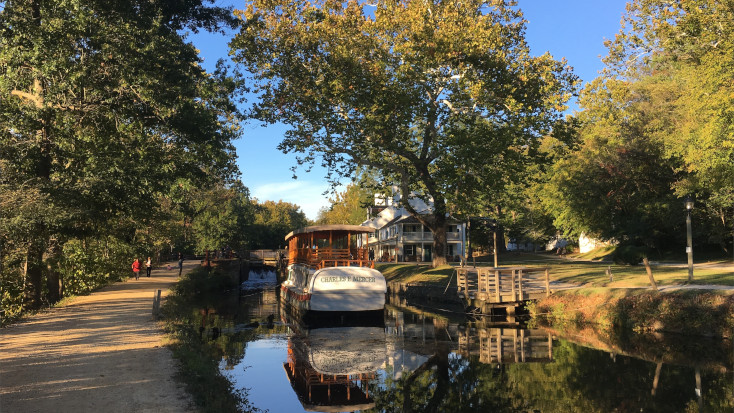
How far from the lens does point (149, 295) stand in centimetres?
2880

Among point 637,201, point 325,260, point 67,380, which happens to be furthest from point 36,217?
point 637,201

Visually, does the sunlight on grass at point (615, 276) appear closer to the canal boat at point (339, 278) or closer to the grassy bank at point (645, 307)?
the grassy bank at point (645, 307)

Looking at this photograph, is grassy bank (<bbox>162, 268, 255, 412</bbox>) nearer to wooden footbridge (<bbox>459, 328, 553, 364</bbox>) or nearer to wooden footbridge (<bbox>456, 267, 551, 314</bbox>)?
wooden footbridge (<bbox>459, 328, 553, 364</bbox>)

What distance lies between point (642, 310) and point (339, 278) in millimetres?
13382

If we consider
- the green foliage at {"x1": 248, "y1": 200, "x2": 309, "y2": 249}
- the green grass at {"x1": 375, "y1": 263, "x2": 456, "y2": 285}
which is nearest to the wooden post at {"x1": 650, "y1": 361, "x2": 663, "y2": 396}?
the green grass at {"x1": 375, "y1": 263, "x2": 456, "y2": 285}

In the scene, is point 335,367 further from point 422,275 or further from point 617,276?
point 422,275

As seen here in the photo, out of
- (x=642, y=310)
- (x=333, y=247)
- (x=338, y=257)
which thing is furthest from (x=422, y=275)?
(x=642, y=310)

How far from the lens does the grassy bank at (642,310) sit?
56.2 ft

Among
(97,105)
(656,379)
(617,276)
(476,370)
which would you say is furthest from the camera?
(617,276)

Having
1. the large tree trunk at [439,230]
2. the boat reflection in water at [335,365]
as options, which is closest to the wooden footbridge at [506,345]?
the boat reflection in water at [335,365]

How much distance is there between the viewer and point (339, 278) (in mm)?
25172

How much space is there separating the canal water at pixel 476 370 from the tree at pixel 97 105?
7200 mm

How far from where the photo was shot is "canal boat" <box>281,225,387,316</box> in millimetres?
25000

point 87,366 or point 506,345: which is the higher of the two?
point 87,366
